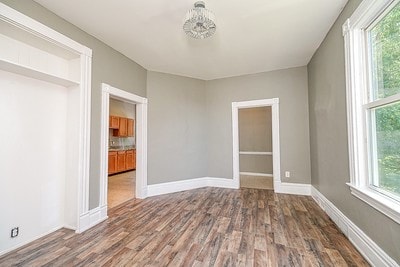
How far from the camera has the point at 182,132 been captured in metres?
4.42

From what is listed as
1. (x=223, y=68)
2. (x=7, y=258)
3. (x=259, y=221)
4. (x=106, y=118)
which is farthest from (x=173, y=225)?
(x=223, y=68)

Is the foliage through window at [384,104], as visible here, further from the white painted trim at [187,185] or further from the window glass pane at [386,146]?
the white painted trim at [187,185]

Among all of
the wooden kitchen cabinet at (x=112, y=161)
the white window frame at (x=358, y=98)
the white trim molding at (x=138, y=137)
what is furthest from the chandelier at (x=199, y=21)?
the wooden kitchen cabinet at (x=112, y=161)

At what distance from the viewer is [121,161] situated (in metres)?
6.84

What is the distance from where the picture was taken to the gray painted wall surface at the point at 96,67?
206 cm

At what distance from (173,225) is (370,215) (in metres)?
2.19

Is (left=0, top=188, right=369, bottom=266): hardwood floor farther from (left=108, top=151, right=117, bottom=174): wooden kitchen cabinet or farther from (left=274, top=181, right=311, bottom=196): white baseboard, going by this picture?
(left=108, top=151, right=117, bottom=174): wooden kitchen cabinet

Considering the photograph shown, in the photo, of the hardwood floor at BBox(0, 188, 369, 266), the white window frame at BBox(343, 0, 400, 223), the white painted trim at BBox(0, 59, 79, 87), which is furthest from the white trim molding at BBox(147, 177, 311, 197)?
the white painted trim at BBox(0, 59, 79, 87)

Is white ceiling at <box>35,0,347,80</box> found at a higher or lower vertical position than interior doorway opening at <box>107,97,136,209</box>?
higher

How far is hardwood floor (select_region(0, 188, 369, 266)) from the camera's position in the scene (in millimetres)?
1817

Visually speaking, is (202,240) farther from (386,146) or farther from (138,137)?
(138,137)

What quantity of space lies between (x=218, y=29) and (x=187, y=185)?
Result: 10.8ft

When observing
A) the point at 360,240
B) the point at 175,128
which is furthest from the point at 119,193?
the point at 360,240

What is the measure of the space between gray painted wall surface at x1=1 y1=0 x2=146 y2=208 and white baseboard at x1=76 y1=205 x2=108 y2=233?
0.32 ft
